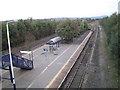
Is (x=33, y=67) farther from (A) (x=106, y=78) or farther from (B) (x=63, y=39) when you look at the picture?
(B) (x=63, y=39)

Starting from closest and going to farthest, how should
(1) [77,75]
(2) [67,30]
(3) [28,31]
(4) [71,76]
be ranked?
(4) [71,76]
(1) [77,75]
(2) [67,30]
(3) [28,31]

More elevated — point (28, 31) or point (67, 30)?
point (67, 30)

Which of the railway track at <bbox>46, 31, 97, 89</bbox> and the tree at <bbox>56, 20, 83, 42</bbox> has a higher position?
the tree at <bbox>56, 20, 83, 42</bbox>

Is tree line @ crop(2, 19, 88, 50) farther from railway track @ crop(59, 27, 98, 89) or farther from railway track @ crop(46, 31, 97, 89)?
railway track @ crop(46, 31, 97, 89)

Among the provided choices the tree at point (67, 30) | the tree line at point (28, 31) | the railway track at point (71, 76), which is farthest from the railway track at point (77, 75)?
the tree line at point (28, 31)

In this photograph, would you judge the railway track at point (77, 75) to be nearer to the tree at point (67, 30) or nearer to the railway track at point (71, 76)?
the railway track at point (71, 76)

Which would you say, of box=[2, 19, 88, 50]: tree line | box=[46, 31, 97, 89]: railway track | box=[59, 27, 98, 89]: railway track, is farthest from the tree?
box=[46, 31, 97, 89]: railway track

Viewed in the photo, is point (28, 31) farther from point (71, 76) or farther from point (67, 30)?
point (71, 76)

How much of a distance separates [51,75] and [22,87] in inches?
123

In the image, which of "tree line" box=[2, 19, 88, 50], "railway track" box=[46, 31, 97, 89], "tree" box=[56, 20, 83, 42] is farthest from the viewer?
"tree" box=[56, 20, 83, 42]

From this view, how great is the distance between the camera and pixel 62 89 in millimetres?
11742

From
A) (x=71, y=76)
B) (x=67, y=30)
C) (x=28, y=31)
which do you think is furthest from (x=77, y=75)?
(x=28, y=31)

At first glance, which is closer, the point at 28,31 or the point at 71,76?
the point at 71,76

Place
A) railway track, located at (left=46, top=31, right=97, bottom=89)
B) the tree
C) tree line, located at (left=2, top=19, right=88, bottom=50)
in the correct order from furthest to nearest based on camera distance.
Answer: the tree → tree line, located at (left=2, top=19, right=88, bottom=50) → railway track, located at (left=46, top=31, right=97, bottom=89)
